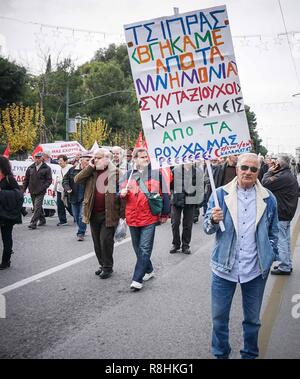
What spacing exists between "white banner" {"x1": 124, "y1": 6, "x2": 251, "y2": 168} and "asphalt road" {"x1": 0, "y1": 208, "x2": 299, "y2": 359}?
1723mm

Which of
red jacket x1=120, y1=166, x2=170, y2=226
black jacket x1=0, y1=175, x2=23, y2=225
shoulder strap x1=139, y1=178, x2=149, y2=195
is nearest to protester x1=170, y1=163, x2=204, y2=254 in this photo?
red jacket x1=120, y1=166, x2=170, y2=226

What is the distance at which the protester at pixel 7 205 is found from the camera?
21.9ft

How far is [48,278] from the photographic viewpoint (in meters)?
6.16

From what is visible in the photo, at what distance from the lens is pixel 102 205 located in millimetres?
6402

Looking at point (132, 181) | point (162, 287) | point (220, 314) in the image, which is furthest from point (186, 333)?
point (132, 181)

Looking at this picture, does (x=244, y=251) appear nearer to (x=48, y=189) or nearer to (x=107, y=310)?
(x=107, y=310)

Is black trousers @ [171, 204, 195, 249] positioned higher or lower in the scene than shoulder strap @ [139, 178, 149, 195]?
lower

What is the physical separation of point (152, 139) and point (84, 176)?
242cm

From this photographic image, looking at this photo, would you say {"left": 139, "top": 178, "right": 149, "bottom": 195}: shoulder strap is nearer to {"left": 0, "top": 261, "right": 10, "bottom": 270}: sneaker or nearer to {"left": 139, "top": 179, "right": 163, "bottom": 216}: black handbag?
{"left": 139, "top": 179, "right": 163, "bottom": 216}: black handbag

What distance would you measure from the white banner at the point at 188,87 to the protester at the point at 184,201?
3.98m

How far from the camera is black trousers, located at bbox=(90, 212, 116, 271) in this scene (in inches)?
247

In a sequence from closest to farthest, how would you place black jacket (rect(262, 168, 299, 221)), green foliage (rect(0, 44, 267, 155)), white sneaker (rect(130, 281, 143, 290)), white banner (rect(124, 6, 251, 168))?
white banner (rect(124, 6, 251, 168)) → white sneaker (rect(130, 281, 143, 290)) → black jacket (rect(262, 168, 299, 221)) → green foliage (rect(0, 44, 267, 155))

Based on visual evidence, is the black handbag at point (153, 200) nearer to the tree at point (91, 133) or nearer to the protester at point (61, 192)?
the protester at point (61, 192)

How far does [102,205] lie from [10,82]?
31.4 meters
